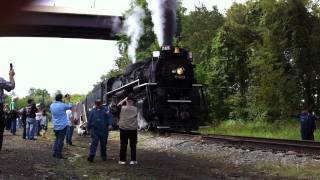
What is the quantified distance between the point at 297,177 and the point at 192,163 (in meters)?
3.06

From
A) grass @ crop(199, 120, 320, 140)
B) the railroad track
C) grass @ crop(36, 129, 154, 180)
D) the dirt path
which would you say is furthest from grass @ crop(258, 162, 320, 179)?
grass @ crop(199, 120, 320, 140)

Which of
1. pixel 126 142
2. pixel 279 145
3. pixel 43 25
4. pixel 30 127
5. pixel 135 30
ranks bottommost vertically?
pixel 279 145

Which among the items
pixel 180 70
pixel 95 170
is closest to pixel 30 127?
pixel 180 70

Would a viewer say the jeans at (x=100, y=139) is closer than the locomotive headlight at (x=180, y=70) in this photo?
Yes

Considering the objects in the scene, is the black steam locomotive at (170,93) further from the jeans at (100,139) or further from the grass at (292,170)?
the grass at (292,170)

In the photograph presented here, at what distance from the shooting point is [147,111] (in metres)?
19.4

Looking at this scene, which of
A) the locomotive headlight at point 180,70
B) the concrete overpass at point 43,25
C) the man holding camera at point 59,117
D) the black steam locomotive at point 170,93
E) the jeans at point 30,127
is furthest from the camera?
the locomotive headlight at point 180,70

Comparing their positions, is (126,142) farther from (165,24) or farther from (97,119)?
(165,24)

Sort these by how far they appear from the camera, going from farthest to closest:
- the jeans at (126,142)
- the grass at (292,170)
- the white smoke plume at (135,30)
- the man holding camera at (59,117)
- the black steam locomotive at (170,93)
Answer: the white smoke plume at (135,30) < the black steam locomotive at (170,93) < the man holding camera at (59,117) < the jeans at (126,142) < the grass at (292,170)

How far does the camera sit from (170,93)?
789 inches

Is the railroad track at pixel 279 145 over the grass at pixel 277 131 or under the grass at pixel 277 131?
under

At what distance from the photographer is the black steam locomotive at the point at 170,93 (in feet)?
63.5

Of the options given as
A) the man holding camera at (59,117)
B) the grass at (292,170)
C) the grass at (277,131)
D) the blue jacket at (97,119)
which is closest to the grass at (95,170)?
the blue jacket at (97,119)

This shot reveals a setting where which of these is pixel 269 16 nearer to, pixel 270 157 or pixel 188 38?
pixel 188 38
